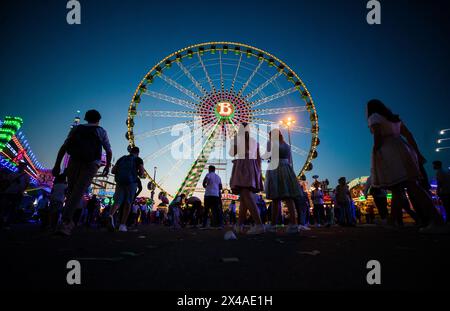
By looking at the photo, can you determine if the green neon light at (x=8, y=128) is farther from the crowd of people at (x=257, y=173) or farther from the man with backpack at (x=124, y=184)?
the man with backpack at (x=124, y=184)

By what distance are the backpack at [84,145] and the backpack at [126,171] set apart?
167 centimetres

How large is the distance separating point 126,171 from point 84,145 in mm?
1870

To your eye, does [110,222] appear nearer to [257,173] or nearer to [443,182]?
[257,173]

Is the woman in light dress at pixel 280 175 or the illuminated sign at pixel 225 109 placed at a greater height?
the illuminated sign at pixel 225 109

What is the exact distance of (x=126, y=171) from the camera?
17.9ft

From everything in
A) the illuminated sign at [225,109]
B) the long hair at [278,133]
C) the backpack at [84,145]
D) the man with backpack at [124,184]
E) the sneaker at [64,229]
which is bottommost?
the sneaker at [64,229]

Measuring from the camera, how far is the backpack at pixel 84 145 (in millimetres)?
3652

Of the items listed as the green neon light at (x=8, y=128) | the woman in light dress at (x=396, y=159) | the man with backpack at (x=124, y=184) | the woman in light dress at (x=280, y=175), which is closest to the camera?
the woman in light dress at (x=396, y=159)

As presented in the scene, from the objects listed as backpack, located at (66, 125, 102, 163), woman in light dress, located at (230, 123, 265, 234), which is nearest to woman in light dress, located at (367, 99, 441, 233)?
woman in light dress, located at (230, 123, 265, 234)

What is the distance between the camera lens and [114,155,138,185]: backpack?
5441 mm

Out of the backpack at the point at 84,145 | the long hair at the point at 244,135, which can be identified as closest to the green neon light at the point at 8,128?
the backpack at the point at 84,145

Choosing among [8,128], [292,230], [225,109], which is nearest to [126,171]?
[292,230]

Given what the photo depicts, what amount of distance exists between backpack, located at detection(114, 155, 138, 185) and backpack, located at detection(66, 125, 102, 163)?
1.67m
